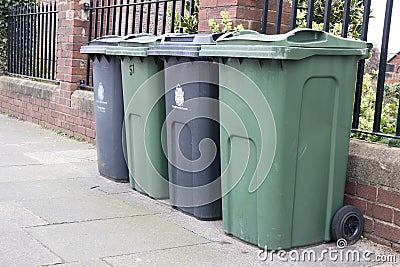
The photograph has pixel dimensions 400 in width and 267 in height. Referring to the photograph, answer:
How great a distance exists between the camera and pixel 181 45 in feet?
15.5

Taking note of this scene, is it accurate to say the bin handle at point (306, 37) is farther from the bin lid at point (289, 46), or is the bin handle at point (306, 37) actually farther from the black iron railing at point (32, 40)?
the black iron railing at point (32, 40)

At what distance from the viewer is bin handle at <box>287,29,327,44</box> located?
3955 millimetres

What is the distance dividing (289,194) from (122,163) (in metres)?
2.37

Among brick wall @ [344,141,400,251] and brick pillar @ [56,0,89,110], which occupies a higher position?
brick pillar @ [56,0,89,110]

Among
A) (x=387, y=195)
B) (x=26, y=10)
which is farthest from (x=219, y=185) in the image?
(x=26, y=10)

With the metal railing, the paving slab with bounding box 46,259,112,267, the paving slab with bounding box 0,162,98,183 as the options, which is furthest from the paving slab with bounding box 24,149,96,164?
the paving slab with bounding box 46,259,112,267

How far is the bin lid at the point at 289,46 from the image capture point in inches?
151

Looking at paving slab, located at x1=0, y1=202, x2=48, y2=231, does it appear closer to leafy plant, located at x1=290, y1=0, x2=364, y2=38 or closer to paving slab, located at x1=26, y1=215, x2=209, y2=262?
paving slab, located at x1=26, y1=215, x2=209, y2=262

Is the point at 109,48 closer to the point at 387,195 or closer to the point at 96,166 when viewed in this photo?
the point at 96,166

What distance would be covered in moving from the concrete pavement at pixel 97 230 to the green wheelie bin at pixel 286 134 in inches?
7.9

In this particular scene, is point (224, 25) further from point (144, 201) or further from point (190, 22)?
point (144, 201)

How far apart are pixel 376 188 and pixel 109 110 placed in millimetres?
2722

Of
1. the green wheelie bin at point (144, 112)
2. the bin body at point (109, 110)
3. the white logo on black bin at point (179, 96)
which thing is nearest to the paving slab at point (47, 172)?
the bin body at point (109, 110)

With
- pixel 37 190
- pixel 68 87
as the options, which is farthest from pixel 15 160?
pixel 68 87
